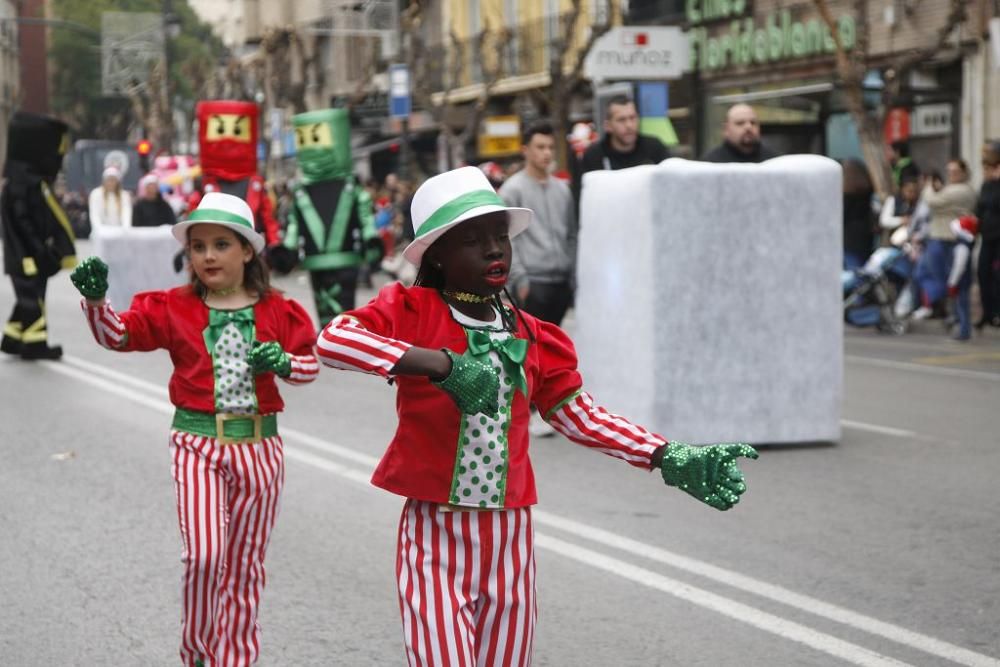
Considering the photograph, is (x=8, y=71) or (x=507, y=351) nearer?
(x=507, y=351)

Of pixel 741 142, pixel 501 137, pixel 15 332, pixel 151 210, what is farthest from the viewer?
pixel 501 137

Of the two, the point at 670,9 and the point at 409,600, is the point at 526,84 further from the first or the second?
the point at 409,600

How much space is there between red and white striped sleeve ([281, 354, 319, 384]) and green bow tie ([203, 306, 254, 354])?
23cm

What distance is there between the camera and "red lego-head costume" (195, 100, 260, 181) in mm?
14352

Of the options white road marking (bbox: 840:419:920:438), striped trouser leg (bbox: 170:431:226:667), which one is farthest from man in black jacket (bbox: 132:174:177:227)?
striped trouser leg (bbox: 170:431:226:667)

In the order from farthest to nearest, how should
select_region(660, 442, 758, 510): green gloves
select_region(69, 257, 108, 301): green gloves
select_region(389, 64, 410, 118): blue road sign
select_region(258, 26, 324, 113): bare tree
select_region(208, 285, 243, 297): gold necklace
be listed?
1. select_region(258, 26, 324, 113): bare tree
2. select_region(389, 64, 410, 118): blue road sign
3. select_region(208, 285, 243, 297): gold necklace
4. select_region(69, 257, 108, 301): green gloves
5. select_region(660, 442, 758, 510): green gloves

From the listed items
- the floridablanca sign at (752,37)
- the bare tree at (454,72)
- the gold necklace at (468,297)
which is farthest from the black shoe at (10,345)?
the bare tree at (454,72)

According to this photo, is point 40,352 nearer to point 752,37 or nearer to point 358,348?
point 358,348

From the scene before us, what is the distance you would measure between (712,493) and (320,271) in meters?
9.41

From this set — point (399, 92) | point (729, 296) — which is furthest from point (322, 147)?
point (399, 92)

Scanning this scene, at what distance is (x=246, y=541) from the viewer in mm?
5020

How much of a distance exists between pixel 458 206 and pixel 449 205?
3 cm

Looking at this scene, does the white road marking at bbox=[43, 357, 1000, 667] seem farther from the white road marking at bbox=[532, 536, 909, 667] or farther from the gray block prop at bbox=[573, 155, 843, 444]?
the gray block prop at bbox=[573, 155, 843, 444]

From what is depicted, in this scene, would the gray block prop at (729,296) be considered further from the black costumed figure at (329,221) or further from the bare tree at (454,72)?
the bare tree at (454,72)
